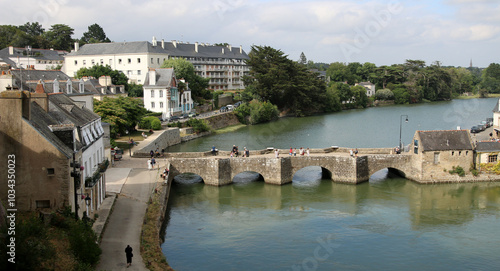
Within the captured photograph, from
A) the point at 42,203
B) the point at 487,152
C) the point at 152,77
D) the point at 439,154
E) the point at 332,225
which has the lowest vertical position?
the point at 332,225

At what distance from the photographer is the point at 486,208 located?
117 feet

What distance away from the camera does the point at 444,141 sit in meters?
41.5

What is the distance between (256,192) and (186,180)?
24.1ft

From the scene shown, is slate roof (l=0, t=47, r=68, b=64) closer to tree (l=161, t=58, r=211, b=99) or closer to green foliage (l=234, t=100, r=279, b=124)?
tree (l=161, t=58, r=211, b=99)

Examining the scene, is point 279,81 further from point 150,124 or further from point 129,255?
point 129,255

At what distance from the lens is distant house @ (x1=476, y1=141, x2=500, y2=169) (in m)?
41.1

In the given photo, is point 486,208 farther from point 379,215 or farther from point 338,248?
point 338,248

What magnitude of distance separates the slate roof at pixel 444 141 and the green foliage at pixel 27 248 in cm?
3268

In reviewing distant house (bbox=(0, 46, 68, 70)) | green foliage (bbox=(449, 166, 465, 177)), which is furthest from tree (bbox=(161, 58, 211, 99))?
green foliage (bbox=(449, 166, 465, 177))

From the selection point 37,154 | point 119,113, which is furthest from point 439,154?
point 119,113

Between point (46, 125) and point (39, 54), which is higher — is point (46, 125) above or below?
below

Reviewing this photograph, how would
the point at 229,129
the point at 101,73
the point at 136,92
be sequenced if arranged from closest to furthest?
the point at 229,129 → the point at 136,92 → the point at 101,73

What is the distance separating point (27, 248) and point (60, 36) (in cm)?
12072

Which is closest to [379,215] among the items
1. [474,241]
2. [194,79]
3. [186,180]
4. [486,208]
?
[474,241]
